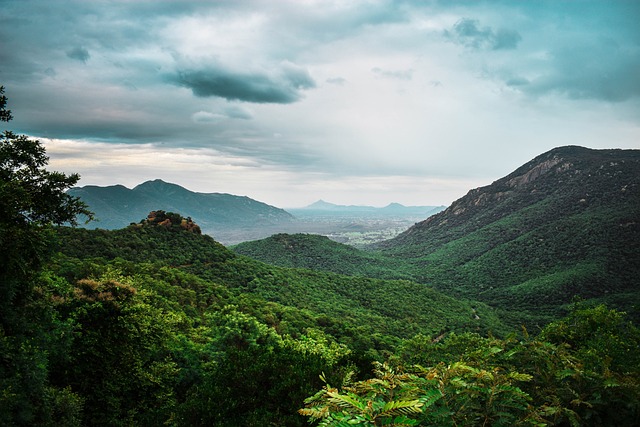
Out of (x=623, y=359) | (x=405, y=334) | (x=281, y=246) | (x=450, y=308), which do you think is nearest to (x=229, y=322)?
(x=623, y=359)

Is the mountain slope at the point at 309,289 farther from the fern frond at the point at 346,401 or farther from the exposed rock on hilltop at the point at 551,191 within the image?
the exposed rock on hilltop at the point at 551,191

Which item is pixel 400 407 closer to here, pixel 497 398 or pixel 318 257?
pixel 497 398

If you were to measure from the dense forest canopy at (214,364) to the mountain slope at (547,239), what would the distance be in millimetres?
64035

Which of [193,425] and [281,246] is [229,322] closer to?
[193,425]

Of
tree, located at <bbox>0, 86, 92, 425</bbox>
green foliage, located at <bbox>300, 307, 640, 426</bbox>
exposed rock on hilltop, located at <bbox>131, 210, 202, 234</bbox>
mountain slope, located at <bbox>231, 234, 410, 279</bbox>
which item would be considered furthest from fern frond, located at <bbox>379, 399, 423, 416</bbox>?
A: mountain slope, located at <bbox>231, 234, 410, 279</bbox>

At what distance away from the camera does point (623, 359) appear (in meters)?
11.5

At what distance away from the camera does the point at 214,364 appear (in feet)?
49.4

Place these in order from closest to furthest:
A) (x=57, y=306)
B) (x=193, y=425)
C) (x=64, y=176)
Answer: (x=193, y=425), (x=64, y=176), (x=57, y=306)

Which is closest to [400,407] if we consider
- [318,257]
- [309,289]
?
[309,289]

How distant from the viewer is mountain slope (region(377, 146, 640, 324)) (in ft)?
239

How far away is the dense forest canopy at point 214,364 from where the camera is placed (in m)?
5.28

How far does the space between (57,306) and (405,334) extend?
39.5 meters

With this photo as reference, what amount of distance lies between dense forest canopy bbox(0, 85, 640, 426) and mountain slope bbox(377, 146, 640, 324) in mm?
64035

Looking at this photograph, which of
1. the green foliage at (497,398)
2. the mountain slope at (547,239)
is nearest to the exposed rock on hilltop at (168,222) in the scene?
the green foliage at (497,398)
